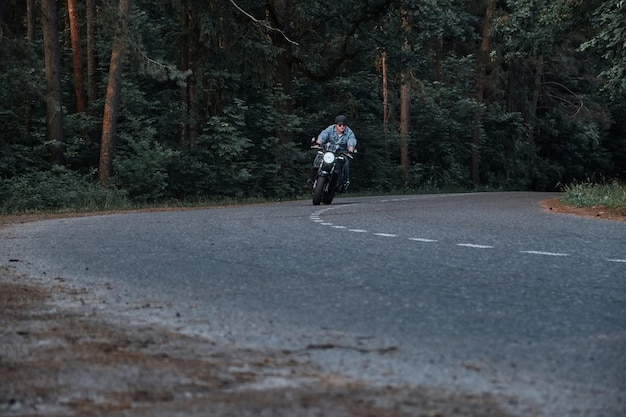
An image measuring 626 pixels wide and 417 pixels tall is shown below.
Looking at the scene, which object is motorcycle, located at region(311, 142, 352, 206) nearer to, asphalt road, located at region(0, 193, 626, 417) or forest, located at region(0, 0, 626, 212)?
forest, located at region(0, 0, 626, 212)

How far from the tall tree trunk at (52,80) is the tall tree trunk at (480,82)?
95.0 ft

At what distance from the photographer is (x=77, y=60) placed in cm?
3422

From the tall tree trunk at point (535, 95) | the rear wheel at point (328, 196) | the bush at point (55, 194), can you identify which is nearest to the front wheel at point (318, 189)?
the rear wheel at point (328, 196)

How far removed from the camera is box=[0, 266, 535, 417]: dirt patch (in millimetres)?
4535

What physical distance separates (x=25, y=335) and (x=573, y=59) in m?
55.0

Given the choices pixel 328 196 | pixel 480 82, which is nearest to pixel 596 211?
pixel 328 196

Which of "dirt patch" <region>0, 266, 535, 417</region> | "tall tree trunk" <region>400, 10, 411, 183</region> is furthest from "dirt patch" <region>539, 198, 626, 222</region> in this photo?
"tall tree trunk" <region>400, 10, 411, 183</region>

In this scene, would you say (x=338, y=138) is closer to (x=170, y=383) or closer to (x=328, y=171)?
(x=328, y=171)

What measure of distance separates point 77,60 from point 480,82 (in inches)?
1070

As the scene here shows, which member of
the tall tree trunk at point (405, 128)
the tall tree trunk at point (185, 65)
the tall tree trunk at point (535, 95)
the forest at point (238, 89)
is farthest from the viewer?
the tall tree trunk at point (535, 95)

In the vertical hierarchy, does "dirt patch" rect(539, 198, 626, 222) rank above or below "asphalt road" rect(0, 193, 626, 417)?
below

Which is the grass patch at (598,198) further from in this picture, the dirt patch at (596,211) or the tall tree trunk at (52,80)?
the tall tree trunk at (52,80)

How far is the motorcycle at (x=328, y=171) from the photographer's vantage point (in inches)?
910

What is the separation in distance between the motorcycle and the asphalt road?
6.95 metres
